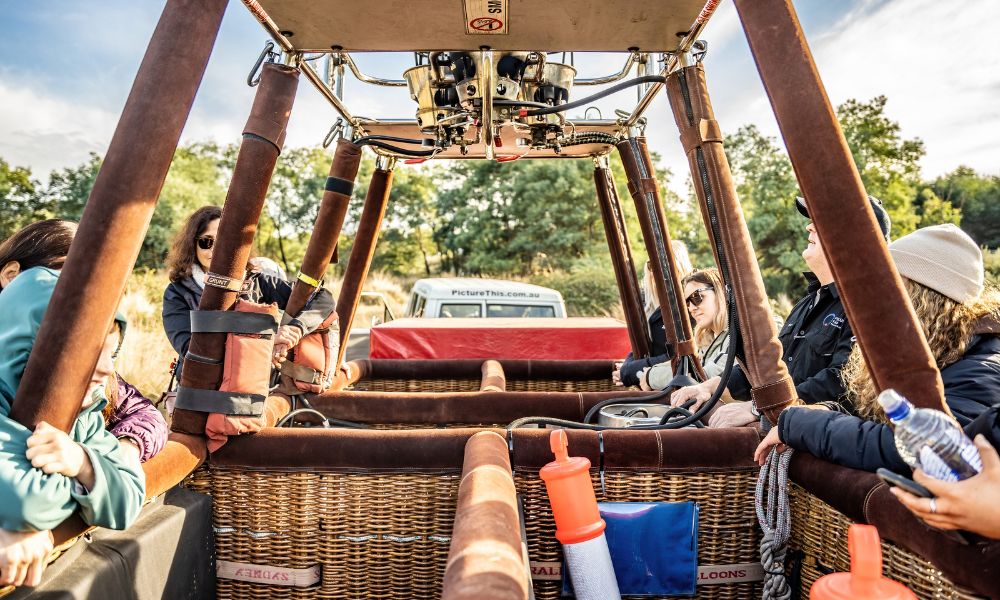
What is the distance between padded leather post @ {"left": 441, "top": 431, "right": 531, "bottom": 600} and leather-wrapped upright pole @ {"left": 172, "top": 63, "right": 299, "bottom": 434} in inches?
31.1

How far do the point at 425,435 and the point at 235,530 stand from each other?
57 cm

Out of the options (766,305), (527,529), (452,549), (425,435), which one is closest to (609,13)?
(766,305)

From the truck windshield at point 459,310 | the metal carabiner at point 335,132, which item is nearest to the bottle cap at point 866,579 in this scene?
the metal carabiner at point 335,132

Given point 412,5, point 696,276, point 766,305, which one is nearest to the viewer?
point 766,305

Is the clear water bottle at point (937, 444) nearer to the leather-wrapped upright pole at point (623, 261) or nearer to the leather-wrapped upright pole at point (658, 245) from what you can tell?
the leather-wrapped upright pole at point (658, 245)

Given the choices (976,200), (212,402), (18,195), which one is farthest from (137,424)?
(976,200)

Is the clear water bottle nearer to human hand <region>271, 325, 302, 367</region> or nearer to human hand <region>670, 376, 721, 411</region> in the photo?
human hand <region>670, 376, 721, 411</region>

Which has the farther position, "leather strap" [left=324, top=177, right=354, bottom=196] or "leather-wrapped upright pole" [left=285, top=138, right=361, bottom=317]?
"leather strap" [left=324, top=177, right=354, bottom=196]

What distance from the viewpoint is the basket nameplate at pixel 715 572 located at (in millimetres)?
1729

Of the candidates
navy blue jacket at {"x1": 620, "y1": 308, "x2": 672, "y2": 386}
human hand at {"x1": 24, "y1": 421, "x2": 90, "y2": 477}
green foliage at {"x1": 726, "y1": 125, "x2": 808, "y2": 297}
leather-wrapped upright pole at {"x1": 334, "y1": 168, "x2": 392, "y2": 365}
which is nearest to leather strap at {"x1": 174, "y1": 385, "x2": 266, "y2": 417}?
human hand at {"x1": 24, "y1": 421, "x2": 90, "y2": 477}

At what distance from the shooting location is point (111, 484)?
128cm

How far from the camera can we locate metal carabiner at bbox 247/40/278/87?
205 cm

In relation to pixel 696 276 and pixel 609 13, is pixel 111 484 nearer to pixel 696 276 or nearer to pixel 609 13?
pixel 609 13

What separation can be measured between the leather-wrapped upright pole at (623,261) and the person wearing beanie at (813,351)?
1.28m
